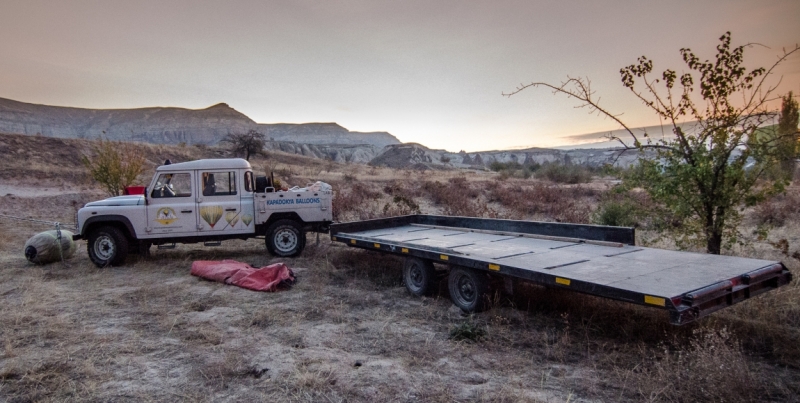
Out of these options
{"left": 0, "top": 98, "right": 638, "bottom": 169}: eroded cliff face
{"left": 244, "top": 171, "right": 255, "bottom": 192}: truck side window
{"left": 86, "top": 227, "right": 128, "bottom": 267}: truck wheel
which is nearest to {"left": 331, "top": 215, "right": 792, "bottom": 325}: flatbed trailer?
{"left": 244, "top": 171, "right": 255, "bottom": 192}: truck side window

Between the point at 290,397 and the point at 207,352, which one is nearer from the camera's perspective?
the point at 290,397

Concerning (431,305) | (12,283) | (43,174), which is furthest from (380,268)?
(43,174)

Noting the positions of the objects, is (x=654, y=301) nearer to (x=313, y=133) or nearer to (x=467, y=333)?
(x=467, y=333)

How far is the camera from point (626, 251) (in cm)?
665

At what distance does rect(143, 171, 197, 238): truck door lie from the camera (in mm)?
10031

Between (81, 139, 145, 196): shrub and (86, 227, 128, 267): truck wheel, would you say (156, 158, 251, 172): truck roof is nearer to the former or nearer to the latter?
(86, 227, 128, 267): truck wheel

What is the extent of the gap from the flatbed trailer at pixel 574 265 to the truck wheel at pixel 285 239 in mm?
1595

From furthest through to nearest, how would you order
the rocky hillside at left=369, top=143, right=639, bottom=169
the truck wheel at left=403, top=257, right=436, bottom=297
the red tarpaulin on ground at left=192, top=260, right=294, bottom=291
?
the rocky hillside at left=369, top=143, right=639, bottom=169
the red tarpaulin on ground at left=192, top=260, right=294, bottom=291
the truck wheel at left=403, top=257, right=436, bottom=297

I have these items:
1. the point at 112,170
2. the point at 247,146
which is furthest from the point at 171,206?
the point at 247,146

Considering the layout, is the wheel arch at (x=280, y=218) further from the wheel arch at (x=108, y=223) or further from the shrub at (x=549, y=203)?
the shrub at (x=549, y=203)

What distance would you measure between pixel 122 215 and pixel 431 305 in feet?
22.8

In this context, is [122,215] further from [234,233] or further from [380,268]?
[380,268]

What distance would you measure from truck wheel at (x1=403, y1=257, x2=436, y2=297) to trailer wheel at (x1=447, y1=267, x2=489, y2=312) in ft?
1.88

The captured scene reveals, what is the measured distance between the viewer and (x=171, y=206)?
32.9ft
